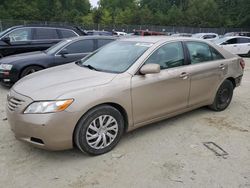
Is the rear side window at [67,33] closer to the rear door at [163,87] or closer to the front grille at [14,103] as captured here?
the rear door at [163,87]

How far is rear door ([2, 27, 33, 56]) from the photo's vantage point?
903cm

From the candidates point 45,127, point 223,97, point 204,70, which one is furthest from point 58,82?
point 223,97

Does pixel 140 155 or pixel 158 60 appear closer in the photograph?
pixel 140 155

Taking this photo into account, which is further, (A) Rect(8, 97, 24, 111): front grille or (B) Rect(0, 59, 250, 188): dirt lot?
(A) Rect(8, 97, 24, 111): front grille

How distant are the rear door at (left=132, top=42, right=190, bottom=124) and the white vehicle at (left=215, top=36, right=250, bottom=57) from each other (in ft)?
46.5

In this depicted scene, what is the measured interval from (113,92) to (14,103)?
4.13 feet

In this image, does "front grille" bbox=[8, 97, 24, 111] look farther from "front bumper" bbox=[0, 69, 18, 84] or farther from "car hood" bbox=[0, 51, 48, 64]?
"car hood" bbox=[0, 51, 48, 64]

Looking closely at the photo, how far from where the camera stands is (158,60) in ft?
14.4

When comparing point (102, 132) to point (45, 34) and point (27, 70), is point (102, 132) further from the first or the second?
point (45, 34)

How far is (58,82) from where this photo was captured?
12.6ft

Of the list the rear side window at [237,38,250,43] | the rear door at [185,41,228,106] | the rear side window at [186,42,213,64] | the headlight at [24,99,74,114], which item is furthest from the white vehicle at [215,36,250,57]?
the headlight at [24,99,74,114]

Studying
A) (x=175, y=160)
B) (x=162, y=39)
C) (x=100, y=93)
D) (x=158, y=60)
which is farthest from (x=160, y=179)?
(x=162, y=39)

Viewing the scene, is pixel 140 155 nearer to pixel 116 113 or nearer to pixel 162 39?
pixel 116 113

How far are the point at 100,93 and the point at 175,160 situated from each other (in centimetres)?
130
